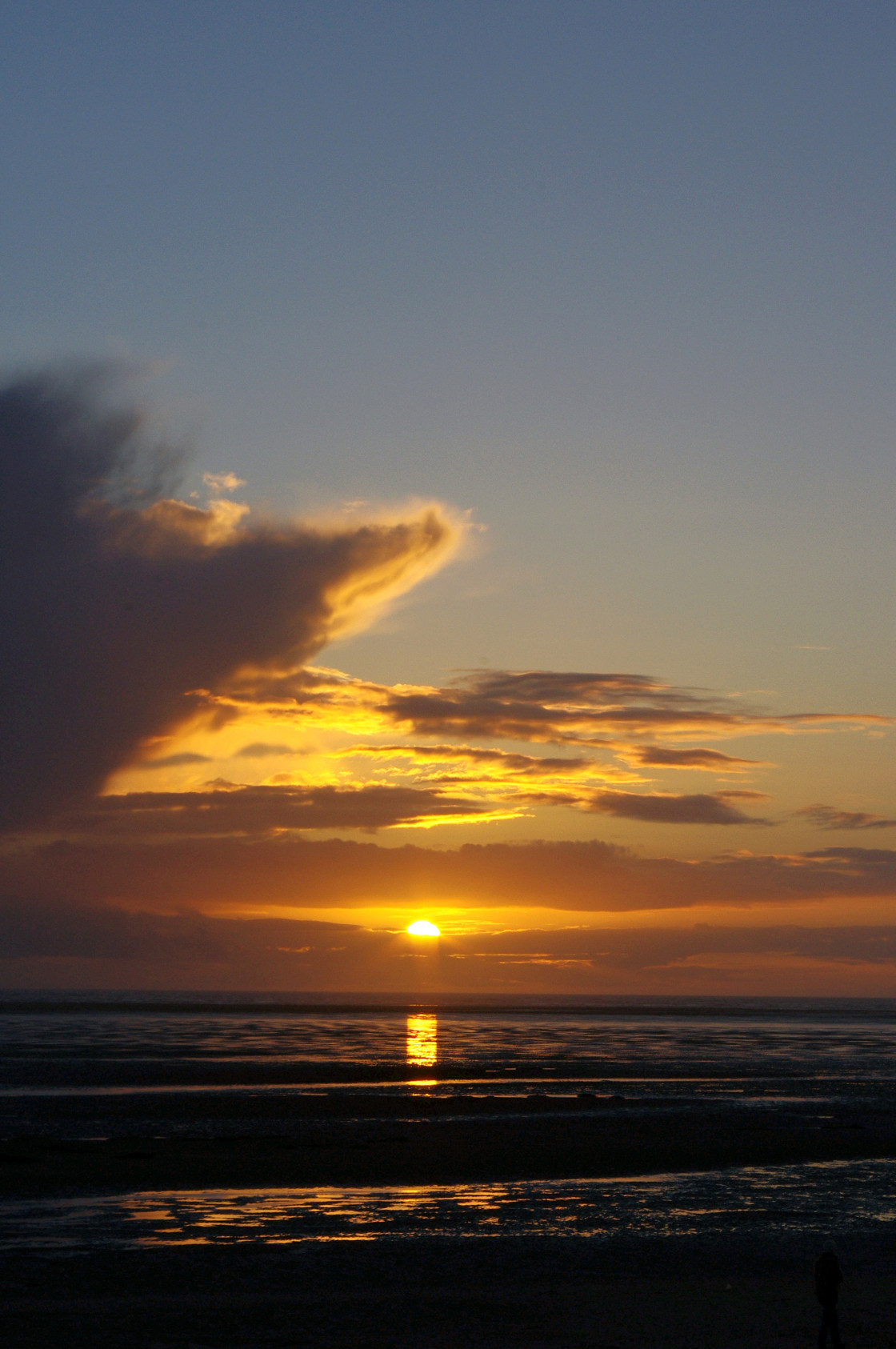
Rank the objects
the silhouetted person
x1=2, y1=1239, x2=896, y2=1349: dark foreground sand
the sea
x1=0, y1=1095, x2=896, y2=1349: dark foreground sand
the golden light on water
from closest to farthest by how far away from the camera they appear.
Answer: the silhouetted person → x1=2, y1=1239, x2=896, y2=1349: dark foreground sand → x1=0, y1=1095, x2=896, y2=1349: dark foreground sand → the sea → the golden light on water

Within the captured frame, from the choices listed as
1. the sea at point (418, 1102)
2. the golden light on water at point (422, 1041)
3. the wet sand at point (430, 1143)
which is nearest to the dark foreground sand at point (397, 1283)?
the wet sand at point (430, 1143)

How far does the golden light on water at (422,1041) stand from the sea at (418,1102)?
517 millimetres

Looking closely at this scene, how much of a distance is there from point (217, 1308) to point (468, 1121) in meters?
26.5

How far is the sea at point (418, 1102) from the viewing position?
27547mm

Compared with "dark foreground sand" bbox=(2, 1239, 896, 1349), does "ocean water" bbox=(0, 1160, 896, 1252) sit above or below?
below

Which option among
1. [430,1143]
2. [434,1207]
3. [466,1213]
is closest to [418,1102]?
[430,1143]

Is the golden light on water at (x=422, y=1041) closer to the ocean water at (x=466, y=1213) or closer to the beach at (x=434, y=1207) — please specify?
the beach at (x=434, y=1207)

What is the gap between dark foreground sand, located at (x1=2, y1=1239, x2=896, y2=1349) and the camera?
1938cm

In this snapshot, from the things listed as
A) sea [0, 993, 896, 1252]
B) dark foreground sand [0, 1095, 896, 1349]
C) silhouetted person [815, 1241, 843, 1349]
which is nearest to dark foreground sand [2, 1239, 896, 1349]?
dark foreground sand [0, 1095, 896, 1349]

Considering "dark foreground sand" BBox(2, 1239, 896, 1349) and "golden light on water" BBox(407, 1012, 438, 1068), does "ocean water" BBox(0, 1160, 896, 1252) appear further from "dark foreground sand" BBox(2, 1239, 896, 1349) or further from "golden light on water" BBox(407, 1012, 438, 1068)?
"golden light on water" BBox(407, 1012, 438, 1068)

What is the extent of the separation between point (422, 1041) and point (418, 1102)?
47977mm

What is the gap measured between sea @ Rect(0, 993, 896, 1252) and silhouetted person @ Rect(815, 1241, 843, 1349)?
9190 mm

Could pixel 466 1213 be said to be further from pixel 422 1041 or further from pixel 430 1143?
pixel 422 1041

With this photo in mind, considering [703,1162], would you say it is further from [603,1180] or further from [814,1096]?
[814,1096]
